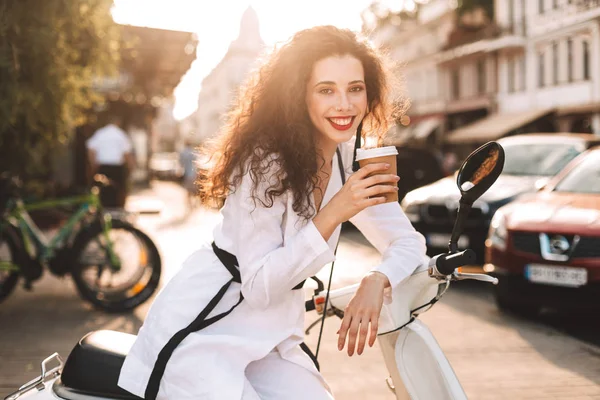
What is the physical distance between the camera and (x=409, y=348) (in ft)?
6.40

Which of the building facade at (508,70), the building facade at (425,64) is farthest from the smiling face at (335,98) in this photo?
the building facade at (425,64)

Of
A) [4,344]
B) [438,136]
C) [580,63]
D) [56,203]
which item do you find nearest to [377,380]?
[4,344]

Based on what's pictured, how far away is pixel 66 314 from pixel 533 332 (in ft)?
13.3

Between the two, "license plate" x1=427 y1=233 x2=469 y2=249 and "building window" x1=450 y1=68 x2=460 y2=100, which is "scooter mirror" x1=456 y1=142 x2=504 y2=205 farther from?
"building window" x1=450 y1=68 x2=460 y2=100

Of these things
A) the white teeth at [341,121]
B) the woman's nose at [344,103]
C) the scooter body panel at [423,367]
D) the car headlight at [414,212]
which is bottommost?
the car headlight at [414,212]

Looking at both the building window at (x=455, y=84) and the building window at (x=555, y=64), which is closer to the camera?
the building window at (x=555, y=64)

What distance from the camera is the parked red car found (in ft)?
19.7

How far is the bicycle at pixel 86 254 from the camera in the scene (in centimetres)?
630

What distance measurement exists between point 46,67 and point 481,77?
38060 mm

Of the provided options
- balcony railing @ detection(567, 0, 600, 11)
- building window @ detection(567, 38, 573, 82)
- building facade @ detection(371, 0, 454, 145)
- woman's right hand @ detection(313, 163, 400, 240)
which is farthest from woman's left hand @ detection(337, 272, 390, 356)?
building facade @ detection(371, 0, 454, 145)

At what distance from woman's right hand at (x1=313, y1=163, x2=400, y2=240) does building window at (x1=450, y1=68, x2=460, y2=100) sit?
44042 millimetres

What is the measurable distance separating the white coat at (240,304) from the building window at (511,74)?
3787 cm

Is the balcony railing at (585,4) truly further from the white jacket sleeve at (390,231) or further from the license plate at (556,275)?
the white jacket sleeve at (390,231)

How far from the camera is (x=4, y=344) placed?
211 inches
